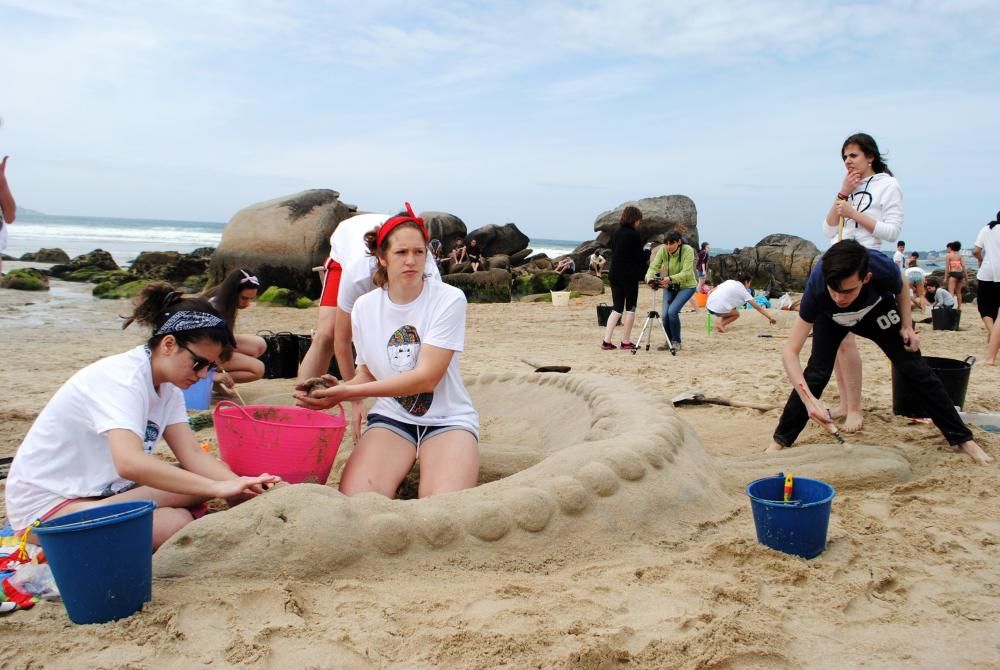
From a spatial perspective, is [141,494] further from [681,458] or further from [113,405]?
[681,458]

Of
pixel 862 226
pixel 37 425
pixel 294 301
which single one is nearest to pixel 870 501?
pixel 862 226

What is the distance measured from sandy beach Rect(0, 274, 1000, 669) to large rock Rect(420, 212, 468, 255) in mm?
20668

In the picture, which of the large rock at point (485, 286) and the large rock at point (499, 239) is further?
the large rock at point (499, 239)

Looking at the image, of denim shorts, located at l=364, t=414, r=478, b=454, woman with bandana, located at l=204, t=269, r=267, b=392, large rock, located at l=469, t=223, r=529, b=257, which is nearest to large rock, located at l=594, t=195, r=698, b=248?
large rock, located at l=469, t=223, r=529, b=257

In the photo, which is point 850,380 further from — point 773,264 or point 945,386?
point 773,264

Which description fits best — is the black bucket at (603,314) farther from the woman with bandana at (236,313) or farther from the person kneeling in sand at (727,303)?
the woman with bandana at (236,313)

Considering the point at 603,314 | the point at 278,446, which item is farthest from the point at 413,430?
the point at 603,314

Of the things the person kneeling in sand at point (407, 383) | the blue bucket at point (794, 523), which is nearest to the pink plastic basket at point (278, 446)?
the person kneeling in sand at point (407, 383)

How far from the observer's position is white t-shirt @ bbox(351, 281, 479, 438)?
3.50m

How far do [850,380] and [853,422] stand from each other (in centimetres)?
24

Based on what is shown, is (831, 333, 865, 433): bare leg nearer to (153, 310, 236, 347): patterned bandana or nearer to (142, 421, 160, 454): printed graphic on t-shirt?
(153, 310, 236, 347): patterned bandana

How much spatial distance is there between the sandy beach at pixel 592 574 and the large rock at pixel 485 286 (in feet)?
41.2

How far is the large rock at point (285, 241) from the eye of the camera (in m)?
14.2

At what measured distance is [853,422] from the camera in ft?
15.2
